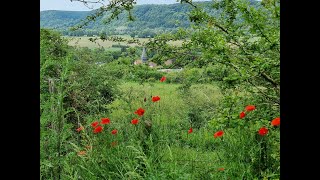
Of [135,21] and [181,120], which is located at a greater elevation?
[135,21]

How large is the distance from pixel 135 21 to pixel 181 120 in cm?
212

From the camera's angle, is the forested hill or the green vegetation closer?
the green vegetation

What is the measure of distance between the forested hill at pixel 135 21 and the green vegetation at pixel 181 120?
28.1 inches

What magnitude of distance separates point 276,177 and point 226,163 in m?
0.46

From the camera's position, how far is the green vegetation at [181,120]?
2.47 metres

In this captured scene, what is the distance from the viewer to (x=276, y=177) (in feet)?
7.51

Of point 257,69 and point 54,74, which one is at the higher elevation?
point 257,69

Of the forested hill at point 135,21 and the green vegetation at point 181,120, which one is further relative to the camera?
the forested hill at point 135,21

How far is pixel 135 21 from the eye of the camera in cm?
657

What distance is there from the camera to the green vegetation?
8.11ft

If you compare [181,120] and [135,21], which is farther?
[135,21]

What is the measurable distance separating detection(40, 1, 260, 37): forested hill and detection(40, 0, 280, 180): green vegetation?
2.34ft
